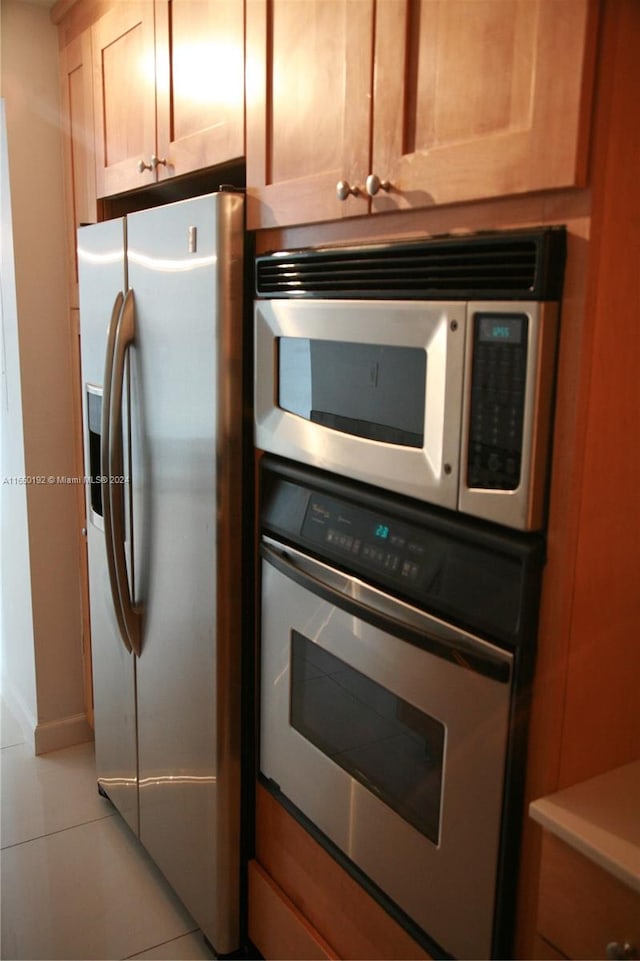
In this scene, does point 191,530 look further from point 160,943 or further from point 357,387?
point 160,943

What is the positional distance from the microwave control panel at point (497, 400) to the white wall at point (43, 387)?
1.83m

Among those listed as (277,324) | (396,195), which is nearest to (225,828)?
(277,324)

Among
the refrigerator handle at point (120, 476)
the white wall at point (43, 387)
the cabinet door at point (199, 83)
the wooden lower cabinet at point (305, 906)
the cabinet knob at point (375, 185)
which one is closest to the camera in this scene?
the cabinet knob at point (375, 185)

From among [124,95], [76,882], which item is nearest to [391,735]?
[76,882]

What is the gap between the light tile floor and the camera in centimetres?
193

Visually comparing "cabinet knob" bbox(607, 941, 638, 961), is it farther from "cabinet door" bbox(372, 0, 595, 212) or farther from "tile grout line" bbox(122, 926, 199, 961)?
"tile grout line" bbox(122, 926, 199, 961)

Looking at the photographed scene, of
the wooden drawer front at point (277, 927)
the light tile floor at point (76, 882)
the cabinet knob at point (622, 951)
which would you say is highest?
the cabinet knob at point (622, 951)

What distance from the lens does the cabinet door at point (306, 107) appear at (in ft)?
4.15

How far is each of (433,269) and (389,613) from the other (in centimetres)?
52

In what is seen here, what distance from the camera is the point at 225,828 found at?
1.78 m

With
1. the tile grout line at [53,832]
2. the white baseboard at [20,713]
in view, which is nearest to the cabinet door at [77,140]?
the white baseboard at [20,713]

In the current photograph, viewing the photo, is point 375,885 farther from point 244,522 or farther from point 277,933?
point 244,522

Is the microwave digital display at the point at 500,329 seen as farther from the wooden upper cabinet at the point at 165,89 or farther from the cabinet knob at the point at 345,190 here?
the wooden upper cabinet at the point at 165,89

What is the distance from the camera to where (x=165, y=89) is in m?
1.80
